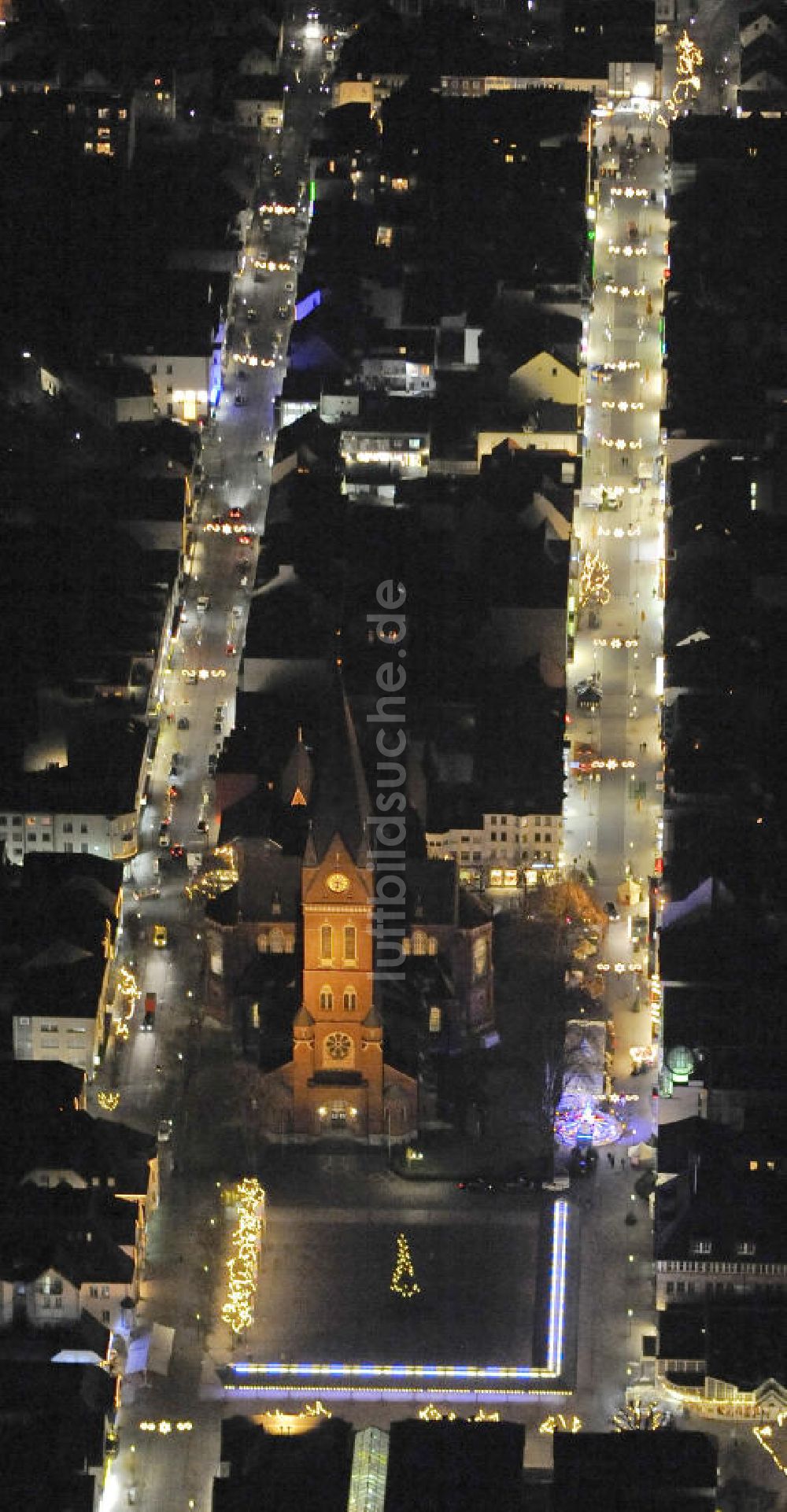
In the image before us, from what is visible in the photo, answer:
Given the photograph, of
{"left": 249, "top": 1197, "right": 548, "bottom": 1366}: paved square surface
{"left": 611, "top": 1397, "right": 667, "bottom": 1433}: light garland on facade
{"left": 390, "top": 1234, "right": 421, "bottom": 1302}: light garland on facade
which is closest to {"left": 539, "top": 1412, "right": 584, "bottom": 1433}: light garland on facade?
{"left": 611, "top": 1397, "right": 667, "bottom": 1433}: light garland on facade

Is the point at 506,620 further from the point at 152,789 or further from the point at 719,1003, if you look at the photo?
the point at 719,1003

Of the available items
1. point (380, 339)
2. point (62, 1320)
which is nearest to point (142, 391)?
point (380, 339)

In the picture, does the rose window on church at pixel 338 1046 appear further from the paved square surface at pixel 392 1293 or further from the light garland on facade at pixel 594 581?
the light garland on facade at pixel 594 581

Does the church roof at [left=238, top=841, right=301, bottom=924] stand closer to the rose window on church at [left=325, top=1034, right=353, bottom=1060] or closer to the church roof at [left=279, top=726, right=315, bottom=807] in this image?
the church roof at [left=279, top=726, right=315, bottom=807]

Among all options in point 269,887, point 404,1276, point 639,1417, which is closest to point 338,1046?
point 404,1276

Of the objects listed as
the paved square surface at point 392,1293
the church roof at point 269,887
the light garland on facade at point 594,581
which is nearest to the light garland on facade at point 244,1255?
the paved square surface at point 392,1293

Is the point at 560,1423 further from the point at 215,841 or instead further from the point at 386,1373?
the point at 215,841
